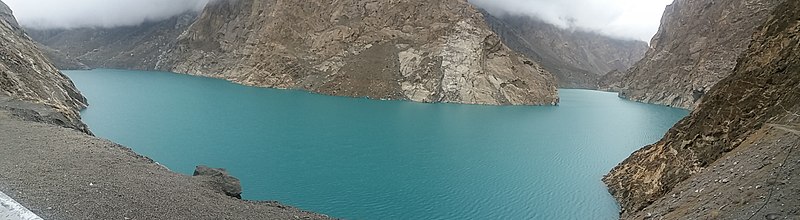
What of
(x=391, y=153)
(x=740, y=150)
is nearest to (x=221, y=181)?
(x=391, y=153)

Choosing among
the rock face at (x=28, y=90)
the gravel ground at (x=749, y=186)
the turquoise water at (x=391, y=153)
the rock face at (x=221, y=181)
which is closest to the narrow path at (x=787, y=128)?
the gravel ground at (x=749, y=186)

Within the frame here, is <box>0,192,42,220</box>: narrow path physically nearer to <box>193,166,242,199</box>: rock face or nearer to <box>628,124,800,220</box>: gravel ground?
<box>193,166,242,199</box>: rock face

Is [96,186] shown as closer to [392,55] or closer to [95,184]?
[95,184]

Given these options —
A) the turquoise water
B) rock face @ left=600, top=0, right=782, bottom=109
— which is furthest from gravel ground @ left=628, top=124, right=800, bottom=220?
rock face @ left=600, top=0, right=782, bottom=109

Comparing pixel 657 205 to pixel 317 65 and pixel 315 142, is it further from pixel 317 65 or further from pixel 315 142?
pixel 317 65

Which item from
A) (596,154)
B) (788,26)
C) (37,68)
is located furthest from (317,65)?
(788,26)

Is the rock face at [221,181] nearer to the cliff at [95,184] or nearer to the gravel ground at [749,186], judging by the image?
the cliff at [95,184]
